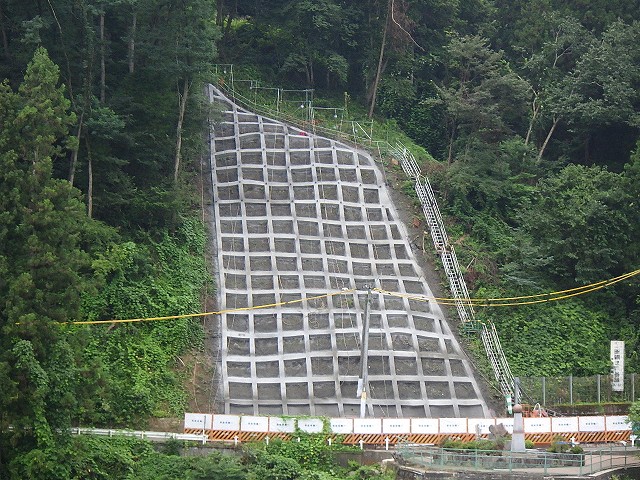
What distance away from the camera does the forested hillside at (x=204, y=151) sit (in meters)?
29.5

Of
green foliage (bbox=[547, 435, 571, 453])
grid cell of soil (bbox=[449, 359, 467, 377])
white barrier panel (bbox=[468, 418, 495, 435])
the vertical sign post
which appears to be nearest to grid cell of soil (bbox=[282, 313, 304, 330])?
grid cell of soil (bbox=[449, 359, 467, 377])

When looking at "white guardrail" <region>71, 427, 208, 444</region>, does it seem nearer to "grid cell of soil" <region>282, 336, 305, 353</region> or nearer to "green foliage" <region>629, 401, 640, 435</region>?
"grid cell of soil" <region>282, 336, 305, 353</region>

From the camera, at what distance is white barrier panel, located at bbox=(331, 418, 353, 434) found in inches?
1243

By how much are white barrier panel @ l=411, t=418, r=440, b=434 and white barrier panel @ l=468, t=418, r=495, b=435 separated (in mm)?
1055

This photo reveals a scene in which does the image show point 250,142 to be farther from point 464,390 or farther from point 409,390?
point 464,390

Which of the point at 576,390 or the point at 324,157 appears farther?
the point at 324,157

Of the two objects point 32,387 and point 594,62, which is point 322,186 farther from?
point 32,387

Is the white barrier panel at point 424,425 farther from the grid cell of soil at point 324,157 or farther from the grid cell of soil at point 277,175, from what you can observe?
the grid cell of soil at point 324,157

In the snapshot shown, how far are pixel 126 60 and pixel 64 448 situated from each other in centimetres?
1654

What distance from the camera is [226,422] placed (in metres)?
31.4

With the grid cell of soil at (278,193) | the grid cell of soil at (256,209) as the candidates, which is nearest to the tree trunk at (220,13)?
the grid cell of soil at (278,193)

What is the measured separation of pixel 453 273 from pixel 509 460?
12.2 m

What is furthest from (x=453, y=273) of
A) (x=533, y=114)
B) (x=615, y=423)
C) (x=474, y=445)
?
(x=533, y=114)

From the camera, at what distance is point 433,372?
118 feet
